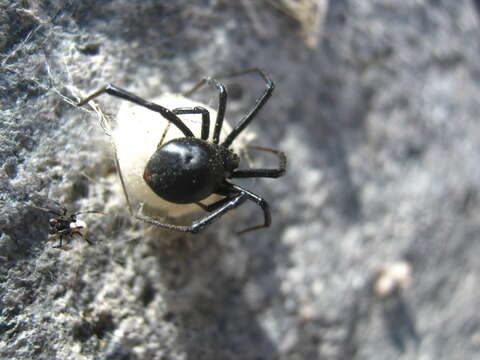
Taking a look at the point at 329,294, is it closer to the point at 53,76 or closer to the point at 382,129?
the point at 382,129

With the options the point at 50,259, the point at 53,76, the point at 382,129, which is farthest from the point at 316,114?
the point at 50,259

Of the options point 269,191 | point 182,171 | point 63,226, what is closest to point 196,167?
point 182,171

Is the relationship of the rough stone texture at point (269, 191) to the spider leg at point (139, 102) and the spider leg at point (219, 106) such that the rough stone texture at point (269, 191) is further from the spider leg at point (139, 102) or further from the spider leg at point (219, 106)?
the spider leg at point (219, 106)

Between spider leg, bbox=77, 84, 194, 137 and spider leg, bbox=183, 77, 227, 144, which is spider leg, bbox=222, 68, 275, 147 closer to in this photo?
spider leg, bbox=183, 77, 227, 144

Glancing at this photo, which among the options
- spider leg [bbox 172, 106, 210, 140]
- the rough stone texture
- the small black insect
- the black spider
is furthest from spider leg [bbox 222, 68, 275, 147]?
the small black insect

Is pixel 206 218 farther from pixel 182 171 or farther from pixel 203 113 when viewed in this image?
pixel 203 113

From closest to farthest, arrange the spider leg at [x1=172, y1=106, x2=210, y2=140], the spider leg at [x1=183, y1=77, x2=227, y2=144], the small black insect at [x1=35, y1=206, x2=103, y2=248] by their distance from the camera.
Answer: the small black insect at [x1=35, y1=206, x2=103, y2=248] → the spider leg at [x1=172, y1=106, x2=210, y2=140] → the spider leg at [x1=183, y1=77, x2=227, y2=144]
